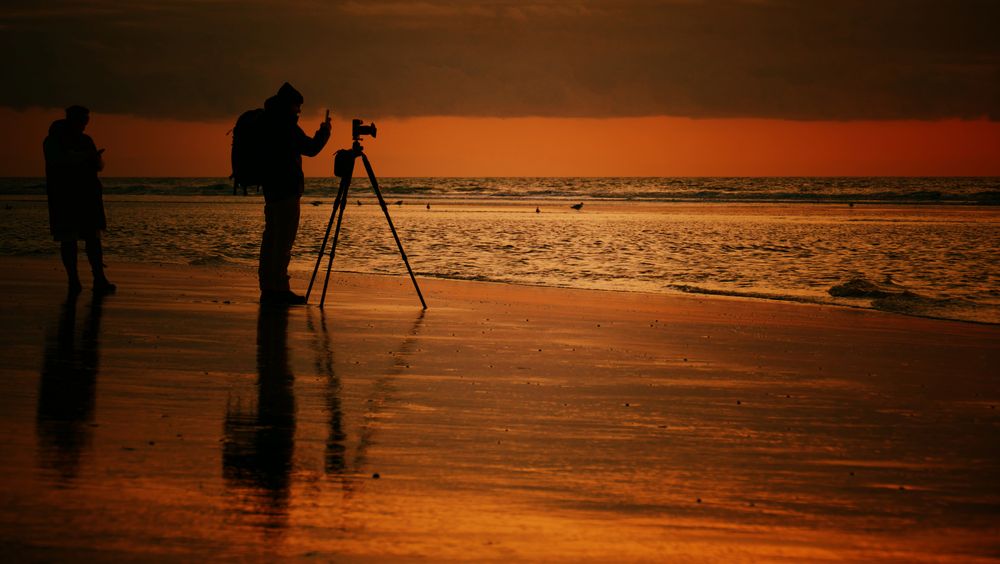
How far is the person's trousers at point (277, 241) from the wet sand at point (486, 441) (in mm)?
1616

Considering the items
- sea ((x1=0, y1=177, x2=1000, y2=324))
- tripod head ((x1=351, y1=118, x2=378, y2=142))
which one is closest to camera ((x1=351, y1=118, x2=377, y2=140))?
tripod head ((x1=351, y1=118, x2=378, y2=142))

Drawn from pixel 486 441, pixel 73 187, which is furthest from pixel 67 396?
pixel 73 187

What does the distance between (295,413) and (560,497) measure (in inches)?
81.7

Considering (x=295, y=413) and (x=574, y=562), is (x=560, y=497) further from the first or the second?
(x=295, y=413)

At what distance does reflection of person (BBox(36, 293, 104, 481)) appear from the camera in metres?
4.94

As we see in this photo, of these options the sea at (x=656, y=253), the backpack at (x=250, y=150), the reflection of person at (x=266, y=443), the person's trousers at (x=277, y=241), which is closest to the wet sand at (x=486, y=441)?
the reflection of person at (x=266, y=443)

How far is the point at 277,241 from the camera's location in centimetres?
1212

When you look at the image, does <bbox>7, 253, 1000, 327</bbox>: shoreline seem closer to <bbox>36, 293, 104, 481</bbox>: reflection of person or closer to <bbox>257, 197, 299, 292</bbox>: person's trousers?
<bbox>257, 197, 299, 292</bbox>: person's trousers

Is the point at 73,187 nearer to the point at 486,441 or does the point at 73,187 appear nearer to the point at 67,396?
the point at 67,396

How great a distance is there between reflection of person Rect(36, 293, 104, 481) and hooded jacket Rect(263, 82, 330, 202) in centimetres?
273

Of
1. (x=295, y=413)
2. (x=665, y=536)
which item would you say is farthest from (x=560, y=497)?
(x=295, y=413)

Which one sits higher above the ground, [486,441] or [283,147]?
[283,147]

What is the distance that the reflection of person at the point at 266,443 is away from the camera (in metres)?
4.41

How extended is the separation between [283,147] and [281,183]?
14.8 inches
